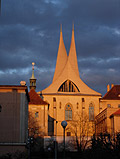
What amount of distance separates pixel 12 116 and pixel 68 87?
35.6 meters

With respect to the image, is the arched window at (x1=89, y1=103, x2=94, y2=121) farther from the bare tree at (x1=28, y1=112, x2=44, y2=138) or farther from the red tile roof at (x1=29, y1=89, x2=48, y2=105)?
the bare tree at (x1=28, y1=112, x2=44, y2=138)


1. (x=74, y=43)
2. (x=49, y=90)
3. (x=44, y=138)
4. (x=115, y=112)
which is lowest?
(x=44, y=138)

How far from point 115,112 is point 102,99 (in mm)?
14733

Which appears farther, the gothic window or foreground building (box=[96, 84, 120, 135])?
the gothic window

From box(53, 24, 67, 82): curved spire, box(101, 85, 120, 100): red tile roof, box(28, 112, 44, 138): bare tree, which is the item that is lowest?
box(28, 112, 44, 138): bare tree

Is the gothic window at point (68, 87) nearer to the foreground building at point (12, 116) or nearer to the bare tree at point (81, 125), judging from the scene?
the bare tree at point (81, 125)

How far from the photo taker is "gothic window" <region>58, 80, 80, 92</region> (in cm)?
6856

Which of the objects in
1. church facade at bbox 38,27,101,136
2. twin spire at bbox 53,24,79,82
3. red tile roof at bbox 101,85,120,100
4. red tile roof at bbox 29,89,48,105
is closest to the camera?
red tile roof at bbox 29,89,48,105

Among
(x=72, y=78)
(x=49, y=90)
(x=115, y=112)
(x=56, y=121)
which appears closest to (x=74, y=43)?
(x=72, y=78)

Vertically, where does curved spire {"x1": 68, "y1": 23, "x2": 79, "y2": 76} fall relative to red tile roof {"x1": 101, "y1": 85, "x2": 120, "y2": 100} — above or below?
above

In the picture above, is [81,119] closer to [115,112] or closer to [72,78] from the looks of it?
[72,78]

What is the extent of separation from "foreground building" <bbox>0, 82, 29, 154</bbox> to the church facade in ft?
98.8

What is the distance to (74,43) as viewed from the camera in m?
75.8

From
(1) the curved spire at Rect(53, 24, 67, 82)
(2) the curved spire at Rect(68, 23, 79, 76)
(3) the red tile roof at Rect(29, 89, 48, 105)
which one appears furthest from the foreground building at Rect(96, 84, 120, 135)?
(1) the curved spire at Rect(53, 24, 67, 82)
